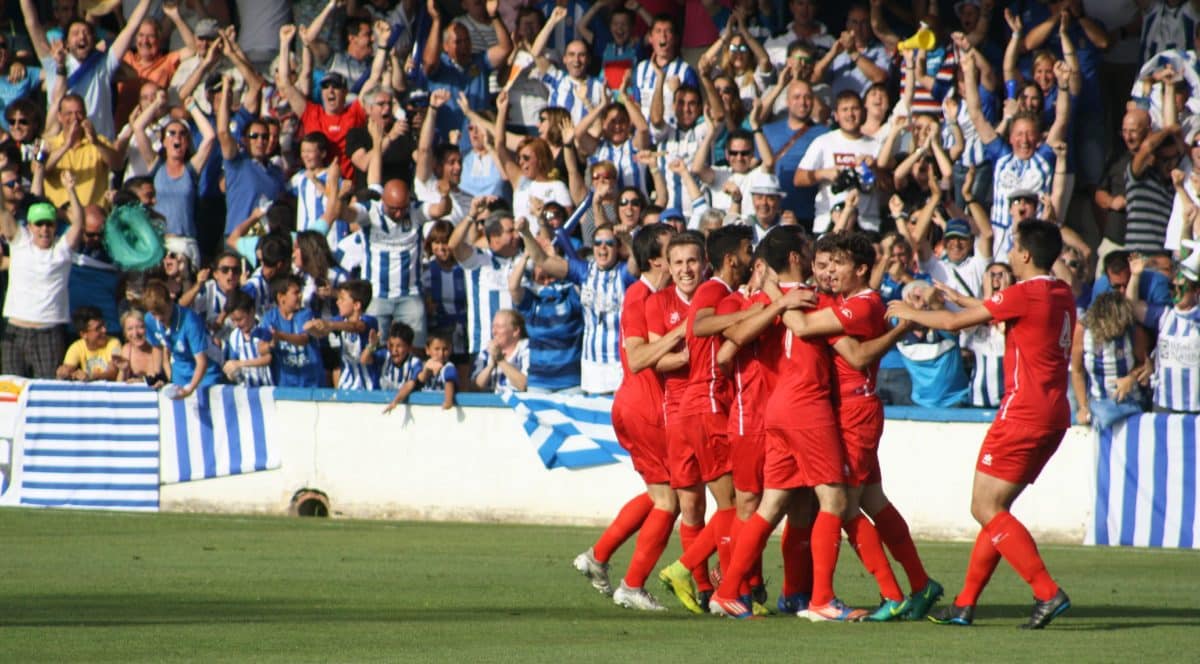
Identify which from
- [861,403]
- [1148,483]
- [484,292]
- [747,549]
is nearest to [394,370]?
[484,292]

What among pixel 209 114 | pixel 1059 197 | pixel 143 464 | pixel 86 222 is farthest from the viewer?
pixel 209 114

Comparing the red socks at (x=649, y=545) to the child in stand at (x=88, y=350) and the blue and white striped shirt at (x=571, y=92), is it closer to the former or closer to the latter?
the blue and white striped shirt at (x=571, y=92)

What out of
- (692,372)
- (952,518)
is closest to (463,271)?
(952,518)

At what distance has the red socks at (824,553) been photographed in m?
8.80

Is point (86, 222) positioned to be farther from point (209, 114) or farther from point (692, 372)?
point (692, 372)

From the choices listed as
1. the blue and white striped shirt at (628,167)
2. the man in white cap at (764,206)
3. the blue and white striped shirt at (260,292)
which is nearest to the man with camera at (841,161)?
the man in white cap at (764,206)

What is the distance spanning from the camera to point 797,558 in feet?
30.8

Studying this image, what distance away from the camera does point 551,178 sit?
57.4ft

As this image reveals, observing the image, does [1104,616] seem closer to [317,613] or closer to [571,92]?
[317,613]

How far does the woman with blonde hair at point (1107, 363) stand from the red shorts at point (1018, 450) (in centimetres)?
546

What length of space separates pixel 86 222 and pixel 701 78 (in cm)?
643

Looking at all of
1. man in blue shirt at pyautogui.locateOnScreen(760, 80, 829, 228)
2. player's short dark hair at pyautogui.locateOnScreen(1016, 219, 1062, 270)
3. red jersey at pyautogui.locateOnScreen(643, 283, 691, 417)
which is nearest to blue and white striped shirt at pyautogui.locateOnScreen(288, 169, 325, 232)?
man in blue shirt at pyautogui.locateOnScreen(760, 80, 829, 228)

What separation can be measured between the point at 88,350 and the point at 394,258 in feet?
10.6

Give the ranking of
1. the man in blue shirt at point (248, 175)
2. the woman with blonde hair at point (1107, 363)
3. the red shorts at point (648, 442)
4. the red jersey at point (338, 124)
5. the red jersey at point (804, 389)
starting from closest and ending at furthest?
the red jersey at point (804, 389) < the red shorts at point (648, 442) < the woman with blonde hair at point (1107, 363) < the man in blue shirt at point (248, 175) < the red jersey at point (338, 124)
